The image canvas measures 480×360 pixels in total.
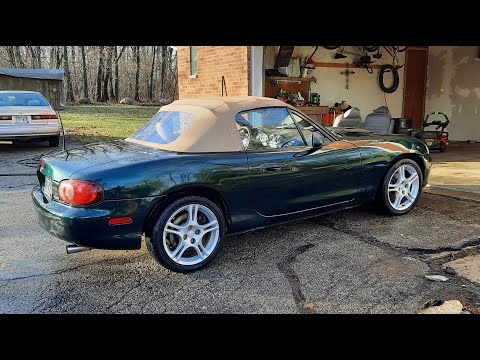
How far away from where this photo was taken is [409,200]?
5129 mm

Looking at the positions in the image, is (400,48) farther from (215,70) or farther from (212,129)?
(212,129)

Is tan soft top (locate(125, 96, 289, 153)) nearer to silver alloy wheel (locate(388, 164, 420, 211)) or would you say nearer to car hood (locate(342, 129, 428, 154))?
car hood (locate(342, 129, 428, 154))

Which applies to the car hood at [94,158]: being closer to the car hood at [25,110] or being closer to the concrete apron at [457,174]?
the concrete apron at [457,174]

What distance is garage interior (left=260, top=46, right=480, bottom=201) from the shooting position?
33.0 feet

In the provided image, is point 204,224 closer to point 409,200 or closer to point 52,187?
point 52,187

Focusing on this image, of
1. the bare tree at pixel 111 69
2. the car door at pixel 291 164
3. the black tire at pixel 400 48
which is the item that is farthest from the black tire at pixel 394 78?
the bare tree at pixel 111 69

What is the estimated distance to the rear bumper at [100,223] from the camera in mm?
3217

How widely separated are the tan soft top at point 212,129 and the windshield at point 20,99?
7733mm

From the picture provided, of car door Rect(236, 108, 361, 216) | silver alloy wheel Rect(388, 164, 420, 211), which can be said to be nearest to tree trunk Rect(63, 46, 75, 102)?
car door Rect(236, 108, 361, 216)

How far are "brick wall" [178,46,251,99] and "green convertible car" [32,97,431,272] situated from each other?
4.87 metres

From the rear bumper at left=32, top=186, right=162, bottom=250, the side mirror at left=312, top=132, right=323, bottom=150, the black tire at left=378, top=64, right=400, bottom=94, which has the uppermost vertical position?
the black tire at left=378, top=64, right=400, bottom=94
